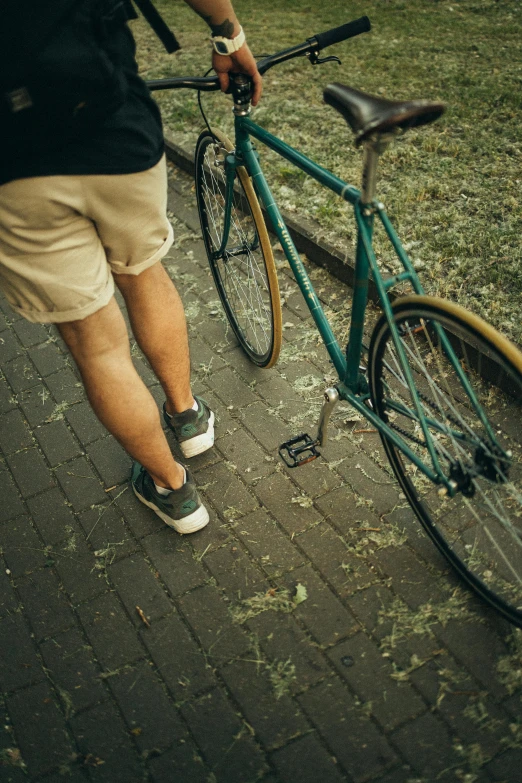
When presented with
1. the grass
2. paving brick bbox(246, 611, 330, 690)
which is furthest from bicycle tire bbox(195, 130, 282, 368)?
paving brick bbox(246, 611, 330, 690)

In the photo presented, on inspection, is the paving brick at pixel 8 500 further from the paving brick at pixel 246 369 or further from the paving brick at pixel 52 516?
the paving brick at pixel 246 369

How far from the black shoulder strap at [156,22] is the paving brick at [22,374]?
73.4 inches

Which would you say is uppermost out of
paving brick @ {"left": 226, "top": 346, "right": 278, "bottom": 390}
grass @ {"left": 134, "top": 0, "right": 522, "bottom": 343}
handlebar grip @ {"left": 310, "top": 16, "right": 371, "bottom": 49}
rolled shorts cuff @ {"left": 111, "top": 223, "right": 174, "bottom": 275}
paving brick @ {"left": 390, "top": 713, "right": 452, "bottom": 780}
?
handlebar grip @ {"left": 310, "top": 16, "right": 371, "bottom": 49}

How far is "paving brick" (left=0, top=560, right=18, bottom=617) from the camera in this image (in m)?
2.43

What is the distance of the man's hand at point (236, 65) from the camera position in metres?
2.33

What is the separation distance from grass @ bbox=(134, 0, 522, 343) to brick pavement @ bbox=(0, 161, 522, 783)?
3.95ft

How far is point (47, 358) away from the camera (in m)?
3.54

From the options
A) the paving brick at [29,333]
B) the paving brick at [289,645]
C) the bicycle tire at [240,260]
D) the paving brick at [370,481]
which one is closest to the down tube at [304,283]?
the bicycle tire at [240,260]

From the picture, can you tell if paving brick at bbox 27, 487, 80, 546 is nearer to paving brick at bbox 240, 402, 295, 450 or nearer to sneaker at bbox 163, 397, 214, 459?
sneaker at bbox 163, 397, 214, 459

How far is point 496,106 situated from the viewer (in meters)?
4.87

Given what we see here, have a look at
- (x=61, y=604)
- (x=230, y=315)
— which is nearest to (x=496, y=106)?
(x=230, y=315)

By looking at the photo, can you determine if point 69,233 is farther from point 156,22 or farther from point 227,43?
A: point 227,43

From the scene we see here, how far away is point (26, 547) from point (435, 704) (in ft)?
5.49

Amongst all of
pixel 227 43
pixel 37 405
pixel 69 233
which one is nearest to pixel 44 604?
pixel 37 405
